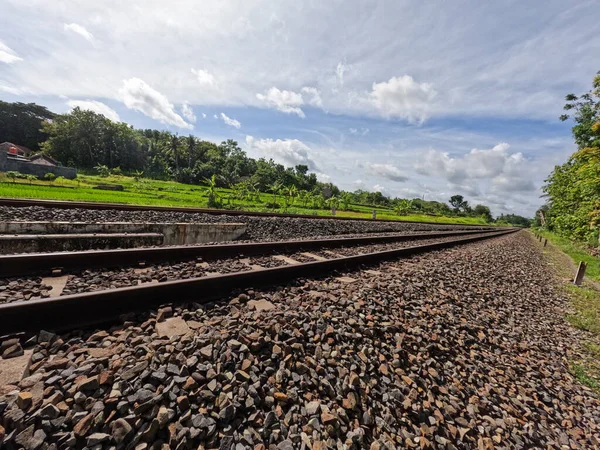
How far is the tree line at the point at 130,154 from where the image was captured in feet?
188

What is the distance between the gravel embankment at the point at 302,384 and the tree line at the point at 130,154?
45.8 metres

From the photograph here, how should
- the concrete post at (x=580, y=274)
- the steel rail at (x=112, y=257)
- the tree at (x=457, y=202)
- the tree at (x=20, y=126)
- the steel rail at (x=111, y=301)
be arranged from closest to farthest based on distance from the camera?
1. the steel rail at (x=111, y=301)
2. the steel rail at (x=112, y=257)
3. the concrete post at (x=580, y=274)
4. the tree at (x=20, y=126)
5. the tree at (x=457, y=202)

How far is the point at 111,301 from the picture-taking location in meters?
2.48

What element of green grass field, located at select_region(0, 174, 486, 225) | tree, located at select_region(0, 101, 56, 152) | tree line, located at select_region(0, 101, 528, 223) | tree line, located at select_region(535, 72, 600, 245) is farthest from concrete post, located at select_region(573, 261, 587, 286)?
tree, located at select_region(0, 101, 56, 152)

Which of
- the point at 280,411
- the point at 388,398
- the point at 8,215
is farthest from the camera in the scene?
the point at 8,215

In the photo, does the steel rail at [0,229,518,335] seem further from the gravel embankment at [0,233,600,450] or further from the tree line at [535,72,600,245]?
the tree line at [535,72,600,245]

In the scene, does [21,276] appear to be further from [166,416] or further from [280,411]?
[280,411]

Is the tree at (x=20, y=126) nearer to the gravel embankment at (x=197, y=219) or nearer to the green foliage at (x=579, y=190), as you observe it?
the gravel embankment at (x=197, y=219)

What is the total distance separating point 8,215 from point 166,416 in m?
7.09

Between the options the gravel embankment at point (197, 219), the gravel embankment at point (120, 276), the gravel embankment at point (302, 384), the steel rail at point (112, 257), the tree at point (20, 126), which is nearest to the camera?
the gravel embankment at point (302, 384)

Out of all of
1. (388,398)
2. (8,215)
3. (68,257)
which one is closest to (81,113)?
(8,215)

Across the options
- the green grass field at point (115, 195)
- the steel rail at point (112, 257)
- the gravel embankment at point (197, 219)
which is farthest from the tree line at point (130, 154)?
the steel rail at point (112, 257)

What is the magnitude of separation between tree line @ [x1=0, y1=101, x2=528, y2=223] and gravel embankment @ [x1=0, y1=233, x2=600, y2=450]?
1805 inches

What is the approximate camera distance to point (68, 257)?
3.38m
